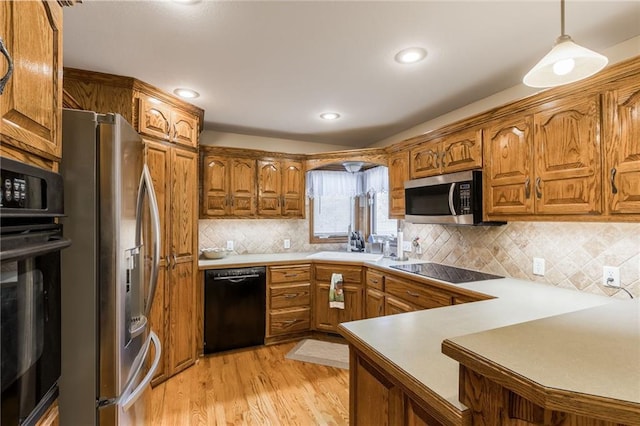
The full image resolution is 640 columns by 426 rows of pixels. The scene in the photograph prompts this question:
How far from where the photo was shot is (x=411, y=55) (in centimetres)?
189

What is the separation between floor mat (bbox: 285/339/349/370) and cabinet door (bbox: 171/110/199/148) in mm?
2280

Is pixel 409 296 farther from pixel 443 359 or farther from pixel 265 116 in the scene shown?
pixel 265 116

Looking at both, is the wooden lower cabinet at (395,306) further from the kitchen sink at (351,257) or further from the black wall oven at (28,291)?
the black wall oven at (28,291)

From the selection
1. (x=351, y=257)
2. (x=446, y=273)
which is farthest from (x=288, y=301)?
(x=446, y=273)

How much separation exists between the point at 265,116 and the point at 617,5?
103 inches

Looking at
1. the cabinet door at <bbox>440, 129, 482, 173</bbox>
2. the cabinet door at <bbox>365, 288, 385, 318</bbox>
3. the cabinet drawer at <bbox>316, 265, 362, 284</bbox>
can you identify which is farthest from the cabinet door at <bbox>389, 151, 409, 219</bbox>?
the cabinet door at <bbox>365, 288, 385, 318</bbox>

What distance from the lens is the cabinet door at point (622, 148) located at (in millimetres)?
1487

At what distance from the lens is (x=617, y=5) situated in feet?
4.83

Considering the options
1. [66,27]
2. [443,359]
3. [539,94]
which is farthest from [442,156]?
[66,27]

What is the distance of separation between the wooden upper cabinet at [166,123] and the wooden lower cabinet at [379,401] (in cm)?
221

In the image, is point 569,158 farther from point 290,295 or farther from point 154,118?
point 154,118

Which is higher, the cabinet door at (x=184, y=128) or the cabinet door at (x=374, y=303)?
the cabinet door at (x=184, y=128)

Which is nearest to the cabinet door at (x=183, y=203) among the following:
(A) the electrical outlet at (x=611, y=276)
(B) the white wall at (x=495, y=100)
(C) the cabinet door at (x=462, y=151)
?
(C) the cabinet door at (x=462, y=151)

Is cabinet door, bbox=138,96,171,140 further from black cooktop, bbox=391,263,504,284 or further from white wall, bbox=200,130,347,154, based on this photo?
black cooktop, bbox=391,263,504,284
